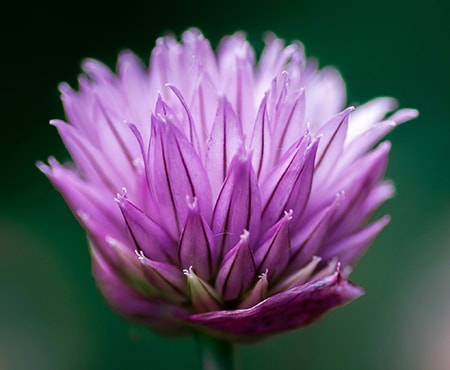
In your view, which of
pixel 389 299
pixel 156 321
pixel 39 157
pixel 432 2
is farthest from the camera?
pixel 432 2

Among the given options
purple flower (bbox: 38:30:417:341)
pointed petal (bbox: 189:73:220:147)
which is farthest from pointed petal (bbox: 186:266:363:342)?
pointed petal (bbox: 189:73:220:147)

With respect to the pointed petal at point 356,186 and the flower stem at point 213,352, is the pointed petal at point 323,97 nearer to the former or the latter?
the pointed petal at point 356,186

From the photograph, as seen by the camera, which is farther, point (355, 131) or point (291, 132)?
point (355, 131)

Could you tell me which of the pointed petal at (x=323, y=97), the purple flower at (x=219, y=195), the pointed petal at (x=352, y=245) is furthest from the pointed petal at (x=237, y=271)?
the pointed petal at (x=323, y=97)

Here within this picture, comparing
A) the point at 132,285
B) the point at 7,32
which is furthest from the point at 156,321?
the point at 7,32

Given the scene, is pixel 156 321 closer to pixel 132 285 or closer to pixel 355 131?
pixel 132 285

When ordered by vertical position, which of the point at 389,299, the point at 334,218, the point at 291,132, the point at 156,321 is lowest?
the point at 389,299
